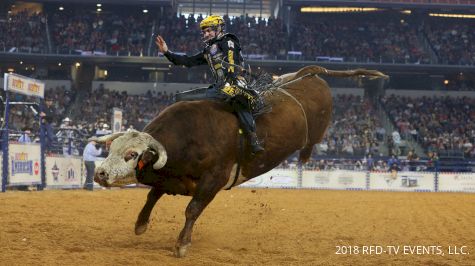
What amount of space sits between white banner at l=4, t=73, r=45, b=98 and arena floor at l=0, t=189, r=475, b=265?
12.1 feet

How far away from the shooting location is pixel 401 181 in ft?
91.4

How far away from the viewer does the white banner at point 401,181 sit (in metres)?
27.7

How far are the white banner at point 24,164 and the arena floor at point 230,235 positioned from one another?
274 centimetres

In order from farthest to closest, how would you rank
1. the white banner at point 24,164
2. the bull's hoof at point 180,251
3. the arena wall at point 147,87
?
the arena wall at point 147,87 < the white banner at point 24,164 < the bull's hoof at point 180,251

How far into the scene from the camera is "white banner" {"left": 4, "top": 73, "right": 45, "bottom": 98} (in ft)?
51.7

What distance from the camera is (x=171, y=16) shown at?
47.3m

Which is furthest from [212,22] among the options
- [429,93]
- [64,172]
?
[429,93]

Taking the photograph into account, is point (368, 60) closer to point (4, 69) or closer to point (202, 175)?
point (4, 69)

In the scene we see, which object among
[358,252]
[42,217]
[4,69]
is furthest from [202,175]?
[4,69]

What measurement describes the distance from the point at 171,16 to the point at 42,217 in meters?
38.7

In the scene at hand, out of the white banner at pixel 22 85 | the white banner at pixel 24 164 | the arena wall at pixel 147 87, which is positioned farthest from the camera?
the arena wall at pixel 147 87

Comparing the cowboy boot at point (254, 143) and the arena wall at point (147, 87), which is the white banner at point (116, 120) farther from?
the arena wall at point (147, 87)

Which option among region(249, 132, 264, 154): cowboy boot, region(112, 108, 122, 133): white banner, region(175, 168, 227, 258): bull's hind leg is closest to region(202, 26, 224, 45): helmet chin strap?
region(249, 132, 264, 154): cowboy boot

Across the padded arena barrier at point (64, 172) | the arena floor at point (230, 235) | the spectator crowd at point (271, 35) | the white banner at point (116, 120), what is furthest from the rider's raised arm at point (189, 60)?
→ the spectator crowd at point (271, 35)
